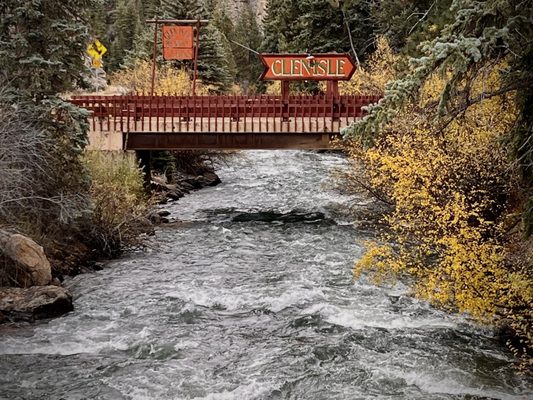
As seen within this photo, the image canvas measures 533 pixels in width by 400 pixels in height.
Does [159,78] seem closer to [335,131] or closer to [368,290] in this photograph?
[335,131]

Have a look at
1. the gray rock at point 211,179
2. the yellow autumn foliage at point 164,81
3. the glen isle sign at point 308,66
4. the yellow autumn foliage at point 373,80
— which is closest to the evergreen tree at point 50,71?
the glen isle sign at point 308,66

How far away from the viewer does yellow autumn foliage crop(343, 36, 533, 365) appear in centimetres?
855

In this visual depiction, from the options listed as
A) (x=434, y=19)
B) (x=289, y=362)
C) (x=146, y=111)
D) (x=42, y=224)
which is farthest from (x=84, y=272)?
(x=434, y=19)

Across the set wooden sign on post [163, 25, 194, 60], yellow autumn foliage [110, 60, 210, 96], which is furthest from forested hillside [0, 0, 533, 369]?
yellow autumn foliage [110, 60, 210, 96]

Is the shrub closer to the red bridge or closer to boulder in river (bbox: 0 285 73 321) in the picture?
the red bridge

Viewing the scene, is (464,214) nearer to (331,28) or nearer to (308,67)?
(308,67)

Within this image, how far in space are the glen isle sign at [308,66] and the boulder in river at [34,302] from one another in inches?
428

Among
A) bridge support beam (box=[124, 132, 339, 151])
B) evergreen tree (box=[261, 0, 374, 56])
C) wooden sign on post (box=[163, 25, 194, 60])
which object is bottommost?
bridge support beam (box=[124, 132, 339, 151])

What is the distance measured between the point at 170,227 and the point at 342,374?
1122 cm

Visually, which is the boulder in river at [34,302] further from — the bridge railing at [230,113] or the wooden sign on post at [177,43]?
the wooden sign on post at [177,43]

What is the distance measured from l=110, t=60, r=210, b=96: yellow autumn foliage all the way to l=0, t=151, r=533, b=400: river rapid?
13.3m

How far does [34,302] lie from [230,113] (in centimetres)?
1058

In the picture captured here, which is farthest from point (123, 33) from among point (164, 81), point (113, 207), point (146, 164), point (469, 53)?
point (469, 53)

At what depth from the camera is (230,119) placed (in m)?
20.2
